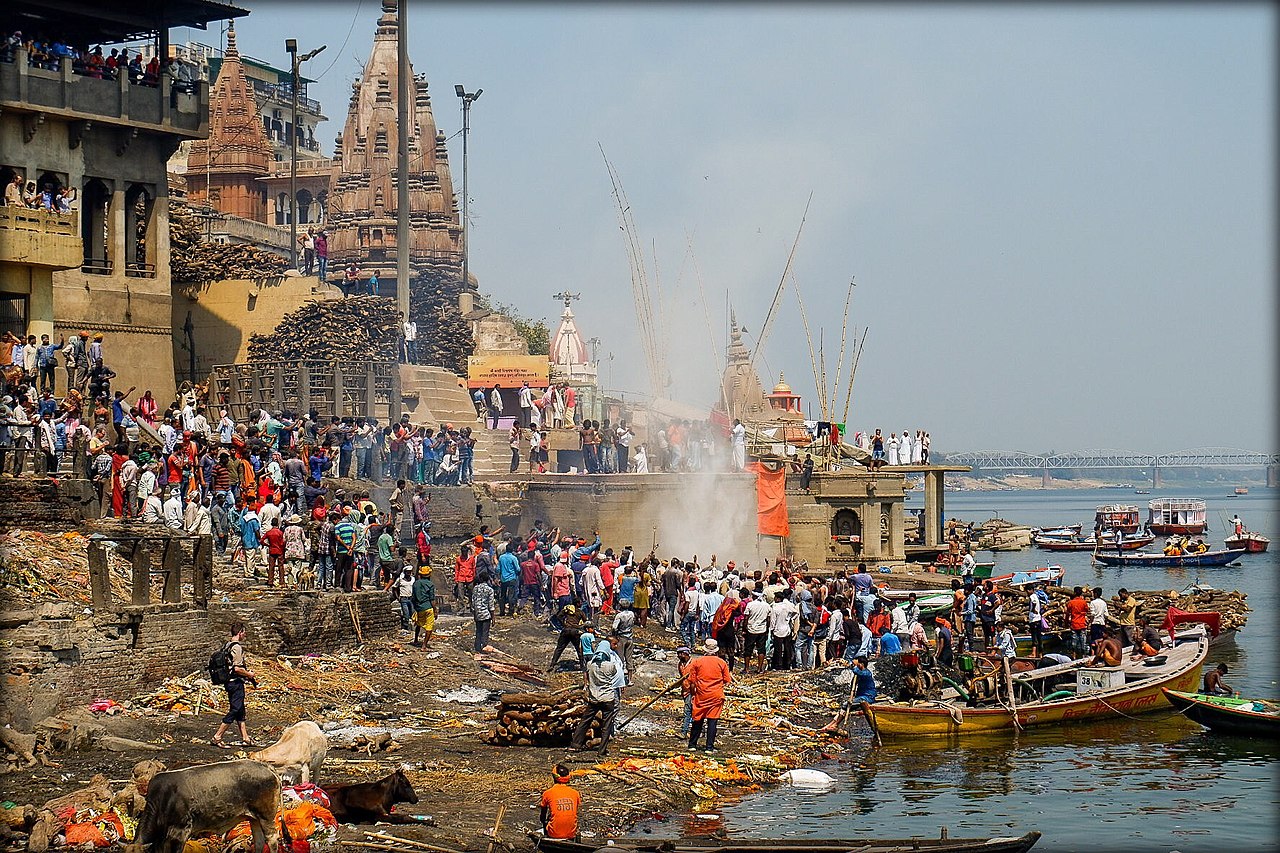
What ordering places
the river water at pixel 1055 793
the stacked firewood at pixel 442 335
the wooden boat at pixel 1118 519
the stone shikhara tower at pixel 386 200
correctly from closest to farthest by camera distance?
the river water at pixel 1055 793
the stacked firewood at pixel 442 335
the stone shikhara tower at pixel 386 200
the wooden boat at pixel 1118 519

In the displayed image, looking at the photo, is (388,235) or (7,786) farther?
(388,235)

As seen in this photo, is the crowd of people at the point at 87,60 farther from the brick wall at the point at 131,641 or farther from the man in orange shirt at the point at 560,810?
the man in orange shirt at the point at 560,810

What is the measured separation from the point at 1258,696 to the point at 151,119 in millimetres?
25768

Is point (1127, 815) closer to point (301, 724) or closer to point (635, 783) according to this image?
point (635, 783)

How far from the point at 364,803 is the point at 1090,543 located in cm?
7124

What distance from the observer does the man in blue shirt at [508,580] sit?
28969 millimetres

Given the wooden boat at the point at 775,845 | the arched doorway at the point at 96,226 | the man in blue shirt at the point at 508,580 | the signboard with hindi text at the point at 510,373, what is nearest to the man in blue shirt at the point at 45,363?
the arched doorway at the point at 96,226

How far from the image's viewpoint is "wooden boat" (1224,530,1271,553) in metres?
72.4

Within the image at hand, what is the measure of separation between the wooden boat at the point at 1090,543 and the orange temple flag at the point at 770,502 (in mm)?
41586

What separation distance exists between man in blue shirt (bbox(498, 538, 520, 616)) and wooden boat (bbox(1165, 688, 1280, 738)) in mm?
11492

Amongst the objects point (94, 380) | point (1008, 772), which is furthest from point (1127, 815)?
point (94, 380)

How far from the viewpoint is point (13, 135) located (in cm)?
3219

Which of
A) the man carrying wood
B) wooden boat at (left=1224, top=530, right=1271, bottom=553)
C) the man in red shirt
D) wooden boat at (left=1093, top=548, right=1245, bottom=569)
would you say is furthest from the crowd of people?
wooden boat at (left=1224, top=530, right=1271, bottom=553)

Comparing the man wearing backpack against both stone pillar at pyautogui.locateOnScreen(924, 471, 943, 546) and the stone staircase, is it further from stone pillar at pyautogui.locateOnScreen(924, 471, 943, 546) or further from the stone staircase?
stone pillar at pyautogui.locateOnScreen(924, 471, 943, 546)
